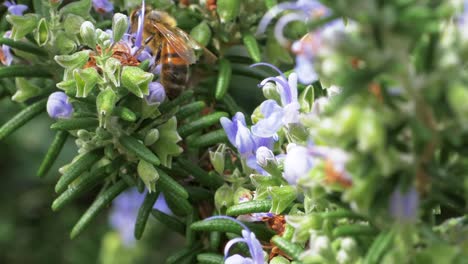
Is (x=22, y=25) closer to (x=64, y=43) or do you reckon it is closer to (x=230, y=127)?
(x=64, y=43)

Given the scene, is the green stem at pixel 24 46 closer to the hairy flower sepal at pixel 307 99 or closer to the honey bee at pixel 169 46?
the honey bee at pixel 169 46

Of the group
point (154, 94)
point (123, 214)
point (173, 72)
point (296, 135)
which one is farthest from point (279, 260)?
point (123, 214)

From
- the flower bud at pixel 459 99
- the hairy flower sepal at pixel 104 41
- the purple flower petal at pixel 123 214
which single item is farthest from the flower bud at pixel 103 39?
the purple flower petal at pixel 123 214

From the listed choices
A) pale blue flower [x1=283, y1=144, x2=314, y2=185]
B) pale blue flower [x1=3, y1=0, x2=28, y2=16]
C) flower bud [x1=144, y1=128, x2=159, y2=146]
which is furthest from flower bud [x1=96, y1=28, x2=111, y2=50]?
pale blue flower [x1=283, y1=144, x2=314, y2=185]

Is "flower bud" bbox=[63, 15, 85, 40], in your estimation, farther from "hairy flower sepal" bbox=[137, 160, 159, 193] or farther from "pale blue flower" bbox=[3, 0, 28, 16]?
"hairy flower sepal" bbox=[137, 160, 159, 193]

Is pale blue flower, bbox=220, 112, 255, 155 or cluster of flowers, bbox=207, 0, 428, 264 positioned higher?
cluster of flowers, bbox=207, 0, 428, 264

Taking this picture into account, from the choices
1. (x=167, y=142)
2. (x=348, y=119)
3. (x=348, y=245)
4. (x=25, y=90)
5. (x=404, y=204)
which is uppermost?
(x=348, y=119)
